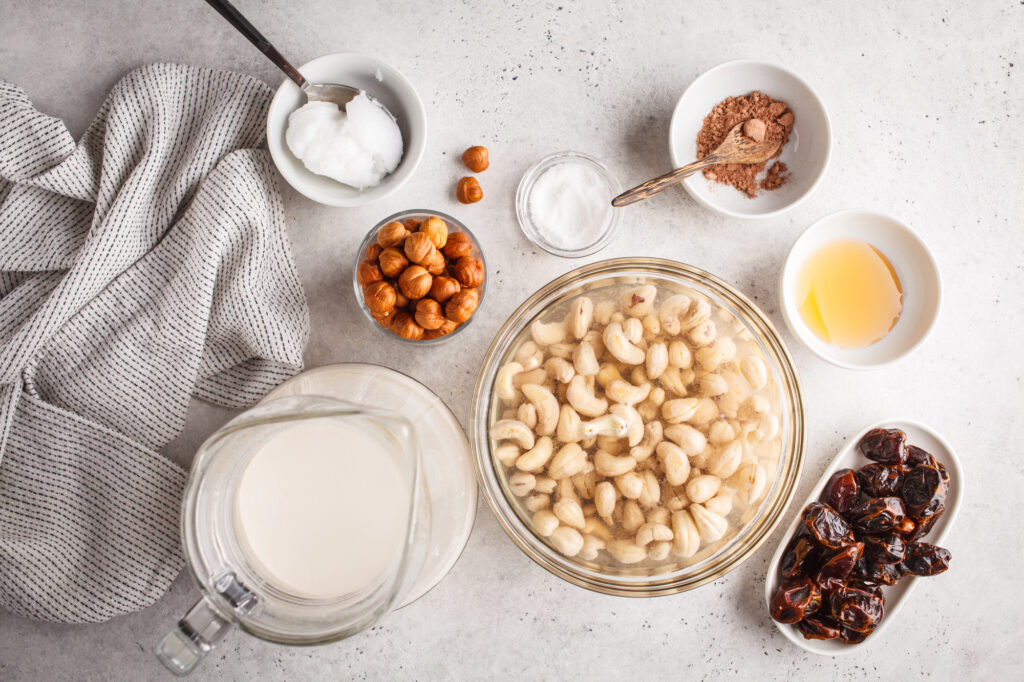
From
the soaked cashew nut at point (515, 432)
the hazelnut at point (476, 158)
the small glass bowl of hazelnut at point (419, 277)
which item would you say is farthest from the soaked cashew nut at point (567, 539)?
the hazelnut at point (476, 158)

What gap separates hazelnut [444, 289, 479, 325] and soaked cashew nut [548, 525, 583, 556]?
0.31 meters

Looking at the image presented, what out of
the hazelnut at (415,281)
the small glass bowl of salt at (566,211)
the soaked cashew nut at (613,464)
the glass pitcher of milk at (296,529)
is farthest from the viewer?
the small glass bowl of salt at (566,211)

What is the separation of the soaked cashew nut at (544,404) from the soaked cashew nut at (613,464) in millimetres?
67

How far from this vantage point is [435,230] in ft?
2.98

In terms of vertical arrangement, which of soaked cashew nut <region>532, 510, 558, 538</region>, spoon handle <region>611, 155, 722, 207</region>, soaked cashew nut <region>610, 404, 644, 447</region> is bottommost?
soaked cashew nut <region>532, 510, 558, 538</region>

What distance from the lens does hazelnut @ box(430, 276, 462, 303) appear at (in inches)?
35.4

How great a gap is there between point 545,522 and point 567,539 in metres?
0.03

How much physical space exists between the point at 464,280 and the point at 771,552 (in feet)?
1.99

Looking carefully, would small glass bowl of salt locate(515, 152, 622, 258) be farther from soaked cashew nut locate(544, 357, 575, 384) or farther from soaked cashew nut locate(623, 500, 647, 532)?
soaked cashew nut locate(623, 500, 647, 532)

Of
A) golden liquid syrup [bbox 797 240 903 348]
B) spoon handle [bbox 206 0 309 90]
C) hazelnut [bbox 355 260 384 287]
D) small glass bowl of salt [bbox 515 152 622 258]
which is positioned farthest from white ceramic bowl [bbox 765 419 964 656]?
spoon handle [bbox 206 0 309 90]

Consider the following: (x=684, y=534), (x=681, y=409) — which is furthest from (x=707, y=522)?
(x=681, y=409)

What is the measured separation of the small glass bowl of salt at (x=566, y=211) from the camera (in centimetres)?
99

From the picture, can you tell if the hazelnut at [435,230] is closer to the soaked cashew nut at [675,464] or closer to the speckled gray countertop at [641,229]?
the speckled gray countertop at [641,229]

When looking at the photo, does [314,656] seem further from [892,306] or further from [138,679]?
[892,306]
